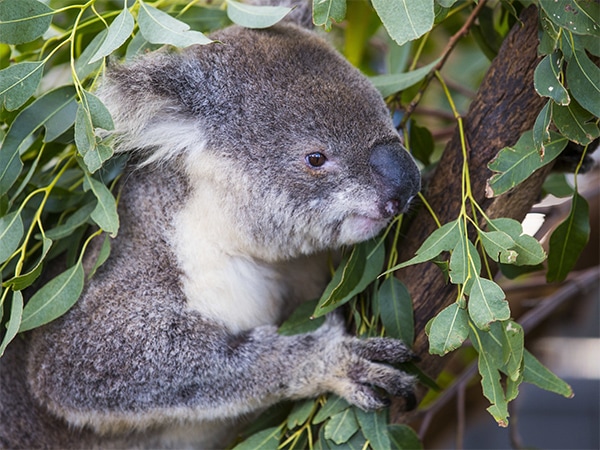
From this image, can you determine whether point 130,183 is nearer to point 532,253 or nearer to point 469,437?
point 532,253

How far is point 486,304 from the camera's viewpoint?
5.18ft

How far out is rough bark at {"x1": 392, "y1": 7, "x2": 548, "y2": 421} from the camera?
1.92 meters

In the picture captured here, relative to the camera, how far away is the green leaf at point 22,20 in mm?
1779

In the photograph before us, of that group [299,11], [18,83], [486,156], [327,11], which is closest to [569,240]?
[486,156]

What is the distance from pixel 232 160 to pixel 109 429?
0.87 meters

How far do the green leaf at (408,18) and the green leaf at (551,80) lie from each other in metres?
0.29

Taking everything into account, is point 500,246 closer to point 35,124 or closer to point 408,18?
point 408,18

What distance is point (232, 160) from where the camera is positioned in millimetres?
2092

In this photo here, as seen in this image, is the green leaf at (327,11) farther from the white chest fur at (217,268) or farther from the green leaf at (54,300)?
the green leaf at (54,300)

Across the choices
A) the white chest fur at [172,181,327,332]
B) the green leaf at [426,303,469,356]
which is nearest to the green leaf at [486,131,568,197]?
the green leaf at [426,303,469,356]

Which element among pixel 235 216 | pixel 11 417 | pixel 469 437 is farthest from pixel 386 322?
pixel 469 437

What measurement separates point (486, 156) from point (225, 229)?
71cm

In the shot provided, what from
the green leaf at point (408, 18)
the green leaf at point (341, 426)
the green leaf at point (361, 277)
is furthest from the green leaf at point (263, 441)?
the green leaf at point (408, 18)

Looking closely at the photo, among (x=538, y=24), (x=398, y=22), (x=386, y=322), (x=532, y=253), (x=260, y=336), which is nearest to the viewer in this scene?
(x=398, y=22)
